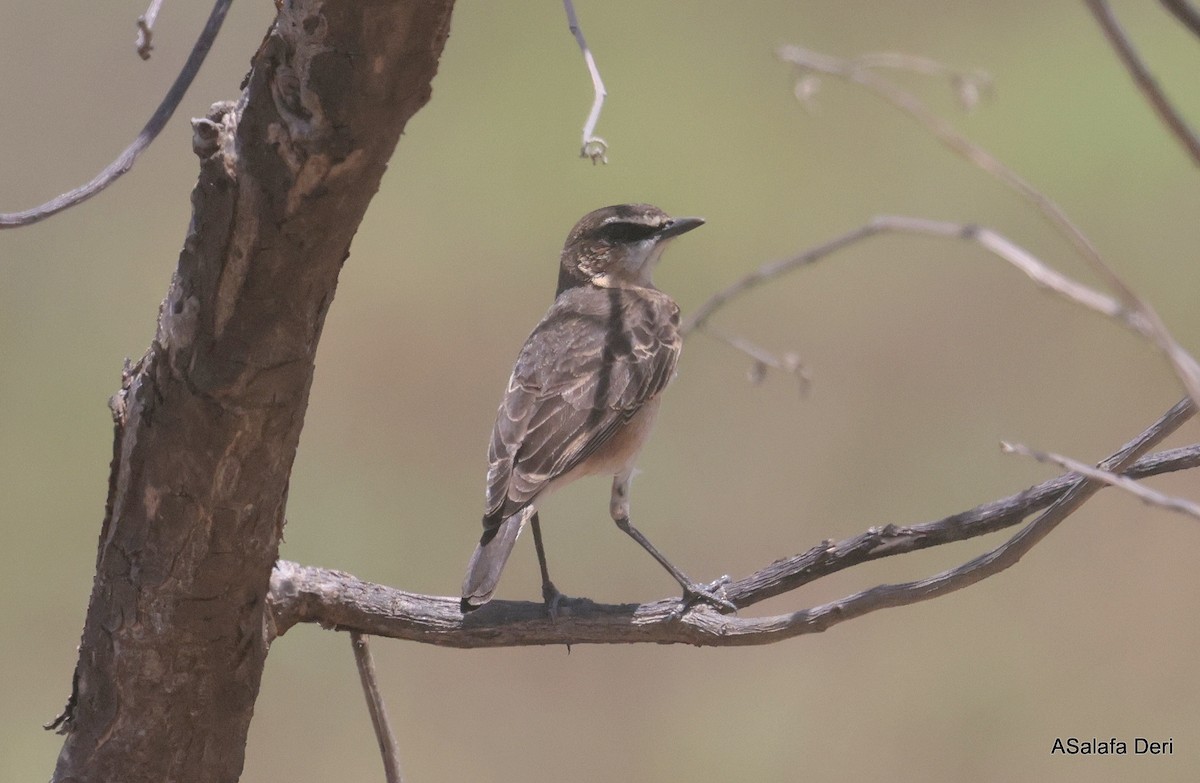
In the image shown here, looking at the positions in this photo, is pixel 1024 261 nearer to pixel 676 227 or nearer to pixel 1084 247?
pixel 1084 247

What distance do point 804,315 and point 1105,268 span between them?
10.0 meters

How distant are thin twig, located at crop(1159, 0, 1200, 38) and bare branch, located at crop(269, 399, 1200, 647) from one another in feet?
6.37

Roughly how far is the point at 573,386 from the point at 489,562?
1.15 meters

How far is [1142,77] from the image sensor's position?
55.1 inches

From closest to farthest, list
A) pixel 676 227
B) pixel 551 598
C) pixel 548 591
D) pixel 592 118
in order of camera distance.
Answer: pixel 592 118 < pixel 551 598 < pixel 548 591 < pixel 676 227

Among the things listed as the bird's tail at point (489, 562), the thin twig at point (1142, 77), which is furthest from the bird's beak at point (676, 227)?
the thin twig at point (1142, 77)

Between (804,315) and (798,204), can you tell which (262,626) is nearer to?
(804,315)

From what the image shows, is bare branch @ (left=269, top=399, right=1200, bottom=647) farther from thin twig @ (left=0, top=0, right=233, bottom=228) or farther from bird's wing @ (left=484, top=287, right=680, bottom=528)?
thin twig @ (left=0, top=0, right=233, bottom=228)

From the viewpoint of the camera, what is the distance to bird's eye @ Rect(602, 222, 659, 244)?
564cm

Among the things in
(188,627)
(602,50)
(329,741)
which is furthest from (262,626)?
(602,50)

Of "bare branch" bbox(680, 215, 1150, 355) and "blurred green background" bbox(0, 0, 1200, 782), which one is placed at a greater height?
"blurred green background" bbox(0, 0, 1200, 782)

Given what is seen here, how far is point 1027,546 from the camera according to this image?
287 cm

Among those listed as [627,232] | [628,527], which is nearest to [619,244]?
[627,232]

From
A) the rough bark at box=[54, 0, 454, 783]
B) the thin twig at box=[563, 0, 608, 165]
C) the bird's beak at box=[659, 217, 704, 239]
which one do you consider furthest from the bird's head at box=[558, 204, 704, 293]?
the rough bark at box=[54, 0, 454, 783]
